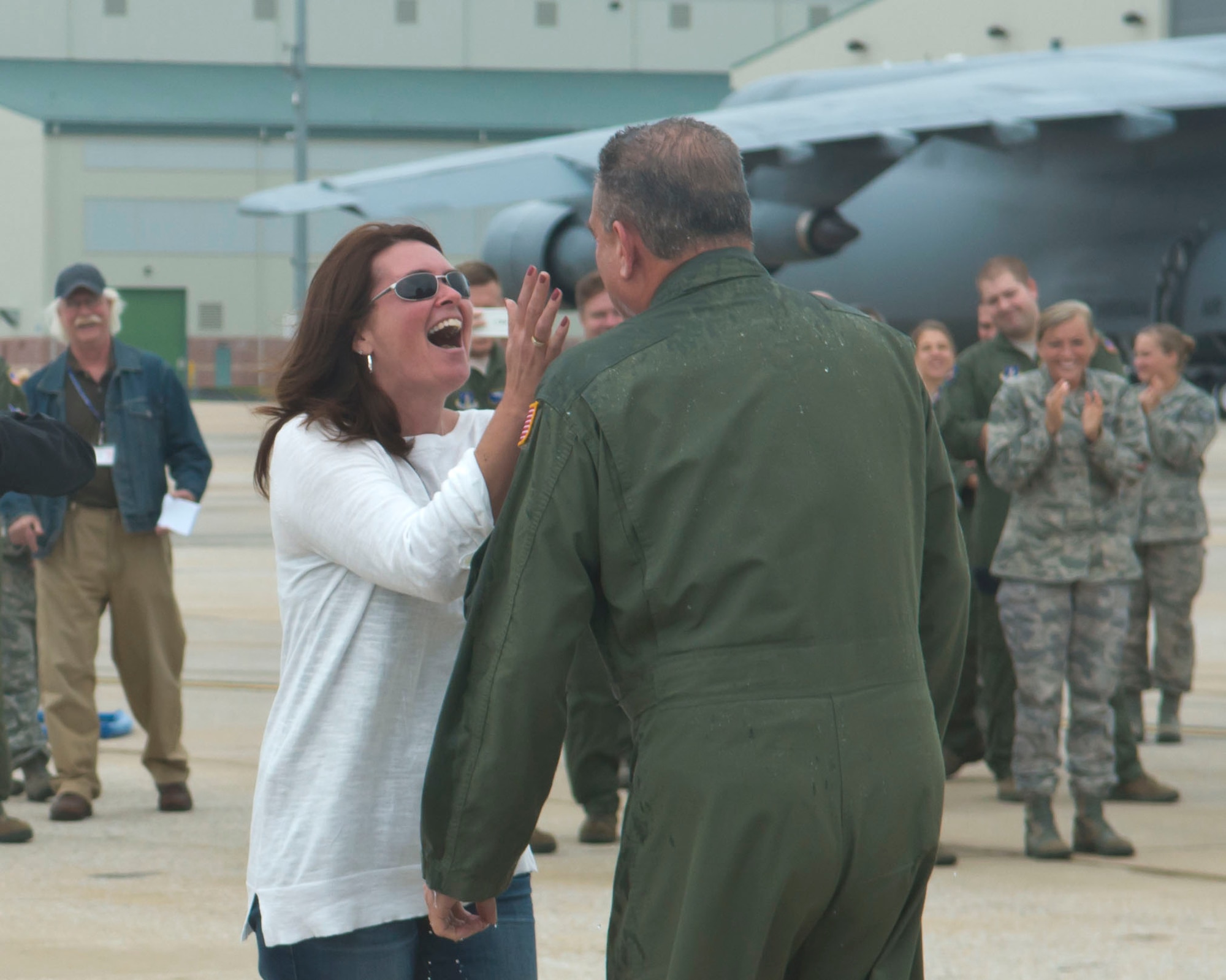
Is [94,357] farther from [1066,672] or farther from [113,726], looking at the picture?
[1066,672]

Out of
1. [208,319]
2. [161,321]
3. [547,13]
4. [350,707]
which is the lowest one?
[350,707]

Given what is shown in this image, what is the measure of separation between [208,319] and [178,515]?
51.2 metres

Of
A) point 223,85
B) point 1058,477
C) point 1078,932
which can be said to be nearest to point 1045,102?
point 1058,477

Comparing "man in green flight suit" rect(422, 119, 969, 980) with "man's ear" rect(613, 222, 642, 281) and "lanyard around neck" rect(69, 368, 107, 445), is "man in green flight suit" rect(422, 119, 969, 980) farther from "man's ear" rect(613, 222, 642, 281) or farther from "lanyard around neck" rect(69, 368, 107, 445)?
"lanyard around neck" rect(69, 368, 107, 445)

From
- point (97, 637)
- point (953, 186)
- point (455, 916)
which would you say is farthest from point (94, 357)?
point (953, 186)

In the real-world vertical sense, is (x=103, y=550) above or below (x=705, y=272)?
below

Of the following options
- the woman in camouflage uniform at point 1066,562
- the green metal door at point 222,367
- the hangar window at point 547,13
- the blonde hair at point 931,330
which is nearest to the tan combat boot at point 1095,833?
the woman in camouflage uniform at point 1066,562

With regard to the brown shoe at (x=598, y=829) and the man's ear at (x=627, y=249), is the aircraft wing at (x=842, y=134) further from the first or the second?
the man's ear at (x=627, y=249)

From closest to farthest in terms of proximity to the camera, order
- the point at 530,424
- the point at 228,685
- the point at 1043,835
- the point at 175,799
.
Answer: the point at 530,424
the point at 1043,835
the point at 175,799
the point at 228,685

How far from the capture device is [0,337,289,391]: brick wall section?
54812 mm

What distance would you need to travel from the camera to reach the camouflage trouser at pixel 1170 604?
831 cm

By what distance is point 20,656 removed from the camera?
7379 millimetres

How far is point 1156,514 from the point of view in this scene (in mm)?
8438

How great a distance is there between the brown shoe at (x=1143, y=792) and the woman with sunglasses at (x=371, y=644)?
4.77 meters
